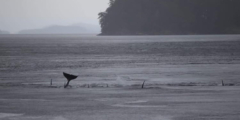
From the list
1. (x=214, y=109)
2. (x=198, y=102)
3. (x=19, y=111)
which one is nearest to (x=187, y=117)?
(x=214, y=109)

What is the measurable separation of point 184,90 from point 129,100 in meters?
6.13

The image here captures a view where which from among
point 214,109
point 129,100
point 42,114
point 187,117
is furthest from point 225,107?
point 42,114

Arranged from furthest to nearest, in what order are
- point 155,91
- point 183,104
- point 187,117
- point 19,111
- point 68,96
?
point 155,91 < point 68,96 < point 183,104 < point 19,111 < point 187,117

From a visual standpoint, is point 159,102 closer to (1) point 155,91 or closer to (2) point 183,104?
(2) point 183,104

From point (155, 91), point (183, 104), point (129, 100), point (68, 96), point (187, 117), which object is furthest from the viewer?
point (155, 91)

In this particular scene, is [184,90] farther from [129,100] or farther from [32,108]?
[32,108]

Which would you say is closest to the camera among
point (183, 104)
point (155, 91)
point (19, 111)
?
point (19, 111)

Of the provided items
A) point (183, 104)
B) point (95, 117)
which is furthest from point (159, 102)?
Answer: point (95, 117)

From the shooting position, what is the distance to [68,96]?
27.9m

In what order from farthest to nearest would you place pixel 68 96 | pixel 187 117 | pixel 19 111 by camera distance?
pixel 68 96 → pixel 19 111 → pixel 187 117

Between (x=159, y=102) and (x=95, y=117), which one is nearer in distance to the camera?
(x=95, y=117)

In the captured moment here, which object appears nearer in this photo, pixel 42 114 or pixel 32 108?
pixel 42 114

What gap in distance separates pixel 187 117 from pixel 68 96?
30.0 feet

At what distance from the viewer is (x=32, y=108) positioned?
22969 mm
